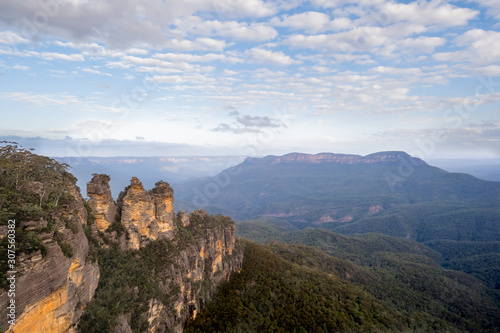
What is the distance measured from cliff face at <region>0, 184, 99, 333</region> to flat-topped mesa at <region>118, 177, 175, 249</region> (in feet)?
37.4

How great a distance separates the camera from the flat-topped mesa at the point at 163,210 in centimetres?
3879

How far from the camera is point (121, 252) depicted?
3092 cm

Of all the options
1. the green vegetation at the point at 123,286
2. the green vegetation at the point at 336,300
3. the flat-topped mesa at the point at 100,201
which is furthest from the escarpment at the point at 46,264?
the green vegetation at the point at 336,300

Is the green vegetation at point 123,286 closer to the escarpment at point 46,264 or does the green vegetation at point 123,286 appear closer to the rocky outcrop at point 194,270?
the rocky outcrop at point 194,270

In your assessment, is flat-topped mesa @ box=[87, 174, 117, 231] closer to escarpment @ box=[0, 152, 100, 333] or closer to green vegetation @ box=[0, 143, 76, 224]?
green vegetation @ box=[0, 143, 76, 224]

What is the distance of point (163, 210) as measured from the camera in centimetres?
3922

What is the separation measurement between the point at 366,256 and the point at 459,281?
131 feet

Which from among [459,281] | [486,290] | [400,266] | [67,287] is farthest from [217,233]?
[486,290]

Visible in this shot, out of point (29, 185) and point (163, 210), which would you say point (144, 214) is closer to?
point (163, 210)

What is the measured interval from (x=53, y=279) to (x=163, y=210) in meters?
22.8

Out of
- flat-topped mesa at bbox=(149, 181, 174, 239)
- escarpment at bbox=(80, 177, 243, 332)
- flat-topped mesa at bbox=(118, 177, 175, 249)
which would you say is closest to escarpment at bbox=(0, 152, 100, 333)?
escarpment at bbox=(80, 177, 243, 332)

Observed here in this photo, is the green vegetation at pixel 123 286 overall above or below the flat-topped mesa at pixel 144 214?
below

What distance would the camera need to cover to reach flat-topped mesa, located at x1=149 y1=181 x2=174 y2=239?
3879cm

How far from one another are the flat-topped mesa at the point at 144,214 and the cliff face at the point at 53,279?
37.4ft
